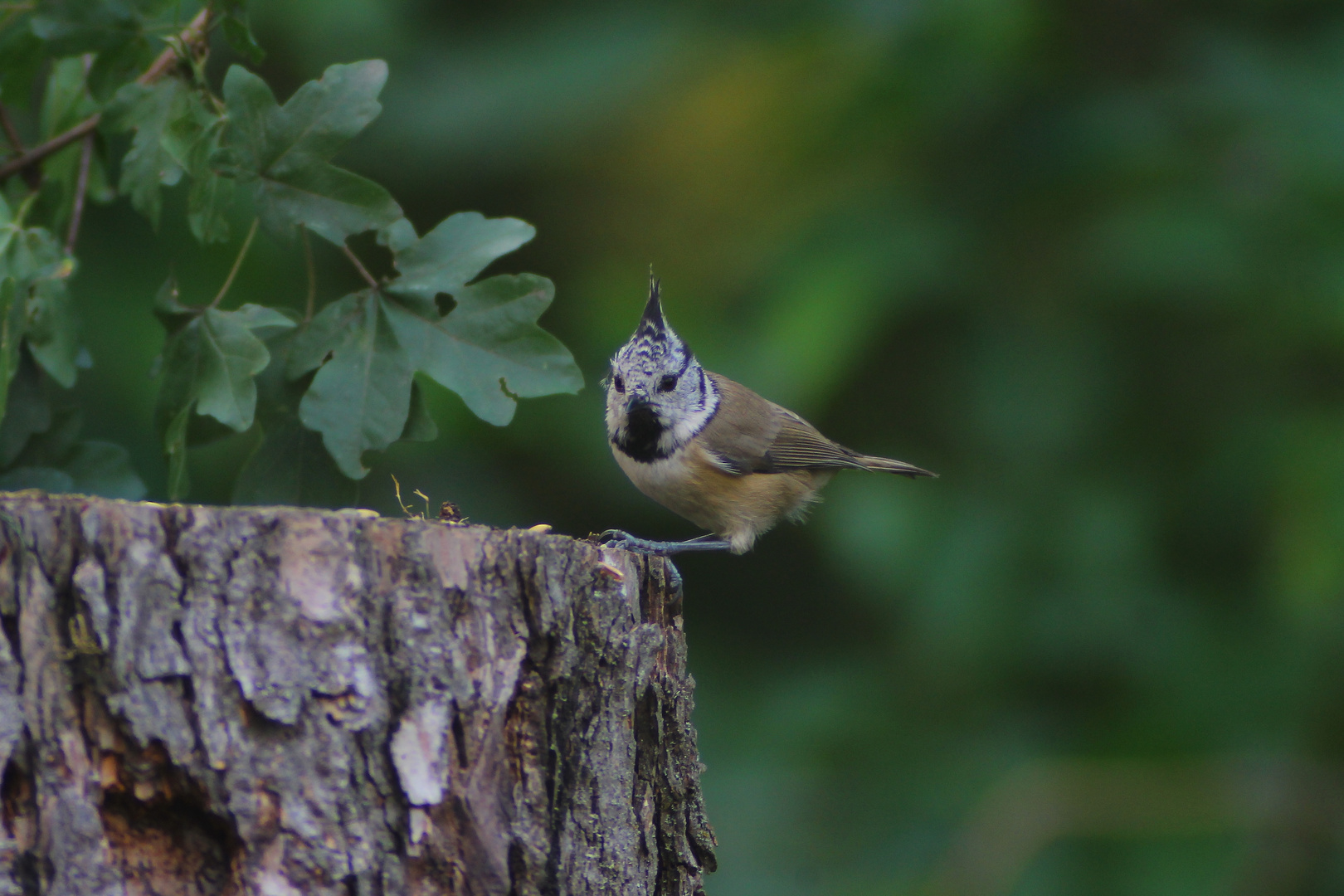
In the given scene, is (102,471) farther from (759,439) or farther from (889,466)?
(889,466)

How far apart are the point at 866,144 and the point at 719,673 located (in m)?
2.60

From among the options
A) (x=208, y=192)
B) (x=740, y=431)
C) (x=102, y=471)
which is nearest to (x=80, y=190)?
(x=208, y=192)

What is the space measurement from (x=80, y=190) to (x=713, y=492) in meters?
2.18

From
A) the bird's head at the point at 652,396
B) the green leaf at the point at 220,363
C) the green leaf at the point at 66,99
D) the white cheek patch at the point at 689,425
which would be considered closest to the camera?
the green leaf at the point at 220,363

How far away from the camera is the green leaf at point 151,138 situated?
8.56 ft

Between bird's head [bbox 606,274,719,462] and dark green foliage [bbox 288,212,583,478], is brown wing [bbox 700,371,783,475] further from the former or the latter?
dark green foliage [bbox 288,212,583,478]

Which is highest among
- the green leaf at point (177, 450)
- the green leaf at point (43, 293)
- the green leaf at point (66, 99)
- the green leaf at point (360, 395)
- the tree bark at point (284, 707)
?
the green leaf at point (66, 99)

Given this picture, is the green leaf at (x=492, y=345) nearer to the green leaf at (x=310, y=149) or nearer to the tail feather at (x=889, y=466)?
the green leaf at (x=310, y=149)

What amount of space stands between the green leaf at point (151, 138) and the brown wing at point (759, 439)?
2119 millimetres

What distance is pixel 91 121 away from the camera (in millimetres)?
2926

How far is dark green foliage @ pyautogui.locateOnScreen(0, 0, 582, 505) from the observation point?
2.55 metres

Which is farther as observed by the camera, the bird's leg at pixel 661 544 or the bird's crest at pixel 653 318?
the bird's crest at pixel 653 318

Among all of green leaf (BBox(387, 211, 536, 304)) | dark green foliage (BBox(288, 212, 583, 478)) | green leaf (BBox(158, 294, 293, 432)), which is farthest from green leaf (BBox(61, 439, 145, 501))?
green leaf (BBox(387, 211, 536, 304))

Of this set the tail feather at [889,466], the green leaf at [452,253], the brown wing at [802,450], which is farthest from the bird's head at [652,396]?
the green leaf at [452,253]
